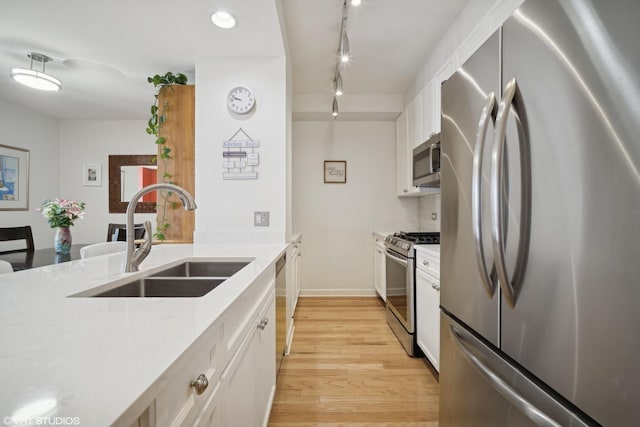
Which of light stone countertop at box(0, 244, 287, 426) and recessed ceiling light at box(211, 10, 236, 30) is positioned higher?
recessed ceiling light at box(211, 10, 236, 30)

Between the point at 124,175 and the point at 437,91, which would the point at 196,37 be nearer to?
the point at 437,91

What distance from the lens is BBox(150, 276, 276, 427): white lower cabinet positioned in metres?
0.49

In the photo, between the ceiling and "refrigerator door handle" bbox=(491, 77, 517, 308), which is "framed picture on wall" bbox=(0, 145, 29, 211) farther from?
"refrigerator door handle" bbox=(491, 77, 517, 308)

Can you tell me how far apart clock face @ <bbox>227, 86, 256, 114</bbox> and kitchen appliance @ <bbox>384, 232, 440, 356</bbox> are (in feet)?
5.47

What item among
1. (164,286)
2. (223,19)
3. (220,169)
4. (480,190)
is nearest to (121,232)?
(220,169)

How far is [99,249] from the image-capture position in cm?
200

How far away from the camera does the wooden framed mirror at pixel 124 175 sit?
14.4ft

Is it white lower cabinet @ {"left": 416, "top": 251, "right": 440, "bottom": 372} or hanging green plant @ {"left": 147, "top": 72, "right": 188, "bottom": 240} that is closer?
white lower cabinet @ {"left": 416, "top": 251, "right": 440, "bottom": 372}

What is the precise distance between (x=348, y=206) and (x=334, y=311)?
1409 mm

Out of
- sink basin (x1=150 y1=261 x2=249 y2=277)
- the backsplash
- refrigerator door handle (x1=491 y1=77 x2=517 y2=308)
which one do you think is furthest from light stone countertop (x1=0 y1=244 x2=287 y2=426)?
the backsplash

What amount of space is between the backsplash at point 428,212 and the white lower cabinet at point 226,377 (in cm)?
238

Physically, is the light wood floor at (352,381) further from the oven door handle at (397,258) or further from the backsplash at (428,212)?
the backsplash at (428,212)

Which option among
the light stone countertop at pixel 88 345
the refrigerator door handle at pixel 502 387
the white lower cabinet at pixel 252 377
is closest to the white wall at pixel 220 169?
the white lower cabinet at pixel 252 377

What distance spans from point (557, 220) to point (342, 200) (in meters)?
3.32
